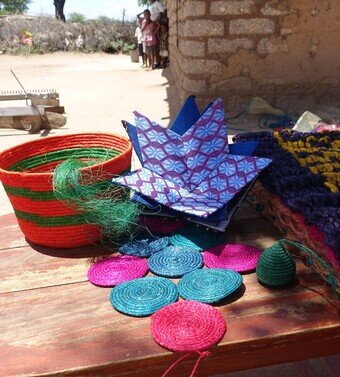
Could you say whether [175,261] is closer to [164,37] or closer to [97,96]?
[97,96]

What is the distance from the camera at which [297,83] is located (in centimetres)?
458

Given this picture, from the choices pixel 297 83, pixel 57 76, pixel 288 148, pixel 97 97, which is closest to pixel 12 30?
pixel 57 76

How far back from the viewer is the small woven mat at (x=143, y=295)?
0.94 metres

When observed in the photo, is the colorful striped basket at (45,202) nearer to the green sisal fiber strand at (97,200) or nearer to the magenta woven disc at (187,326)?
the green sisal fiber strand at (97,200)

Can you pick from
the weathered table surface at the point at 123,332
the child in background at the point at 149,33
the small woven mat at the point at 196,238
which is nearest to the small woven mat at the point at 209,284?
the weathered table surface at the point at 123,332

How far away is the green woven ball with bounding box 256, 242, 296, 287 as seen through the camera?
0.99 m

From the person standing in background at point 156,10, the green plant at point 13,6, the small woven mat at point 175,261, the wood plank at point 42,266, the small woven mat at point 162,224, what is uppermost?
the green plant at point 13,6

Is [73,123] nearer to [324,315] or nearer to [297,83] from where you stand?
[297,83]

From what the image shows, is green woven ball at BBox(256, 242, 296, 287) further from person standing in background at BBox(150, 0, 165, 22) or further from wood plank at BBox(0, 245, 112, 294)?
person standing in background at BBox(150, 0, 165, 22)

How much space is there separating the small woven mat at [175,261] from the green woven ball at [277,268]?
0.17 meters

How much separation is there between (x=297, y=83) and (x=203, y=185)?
3636 millimetres

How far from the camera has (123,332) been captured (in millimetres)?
891

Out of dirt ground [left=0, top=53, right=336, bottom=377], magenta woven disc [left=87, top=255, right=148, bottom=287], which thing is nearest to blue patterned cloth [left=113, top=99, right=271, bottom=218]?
magenta woven disc [left=87, top=255, right=148, bottom=287]

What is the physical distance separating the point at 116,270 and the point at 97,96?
737 centimetres
